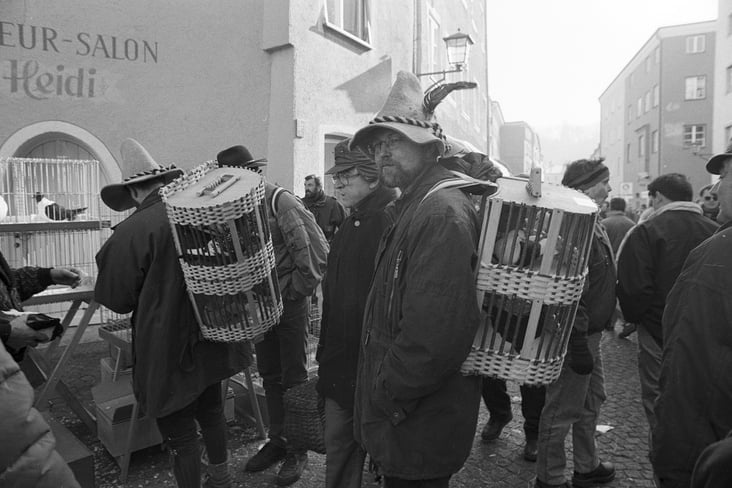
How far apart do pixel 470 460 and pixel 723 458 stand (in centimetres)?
312

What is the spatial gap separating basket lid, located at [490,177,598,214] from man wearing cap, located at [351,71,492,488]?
16cm

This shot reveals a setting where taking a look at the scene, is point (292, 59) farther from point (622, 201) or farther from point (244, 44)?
point (622, 201)

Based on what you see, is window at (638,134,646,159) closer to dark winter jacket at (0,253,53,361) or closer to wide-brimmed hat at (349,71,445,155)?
wide-brimmed hat at (349,71,445,155)

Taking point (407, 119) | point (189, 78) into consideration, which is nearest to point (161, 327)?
point (407, 119)

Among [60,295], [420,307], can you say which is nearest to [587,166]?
[420,307]

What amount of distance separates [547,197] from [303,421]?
7.39 ft

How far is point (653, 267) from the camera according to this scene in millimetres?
3594

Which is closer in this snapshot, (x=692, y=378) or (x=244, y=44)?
(x=692, y=378)

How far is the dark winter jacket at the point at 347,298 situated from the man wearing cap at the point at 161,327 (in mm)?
634

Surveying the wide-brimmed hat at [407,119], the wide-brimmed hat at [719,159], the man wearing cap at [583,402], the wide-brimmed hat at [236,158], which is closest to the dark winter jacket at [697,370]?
the wide-brimmed hat at [719,159]

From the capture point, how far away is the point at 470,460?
379 cm

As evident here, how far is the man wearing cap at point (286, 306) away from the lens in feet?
11.6

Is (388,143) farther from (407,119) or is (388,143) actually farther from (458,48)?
(458,48)

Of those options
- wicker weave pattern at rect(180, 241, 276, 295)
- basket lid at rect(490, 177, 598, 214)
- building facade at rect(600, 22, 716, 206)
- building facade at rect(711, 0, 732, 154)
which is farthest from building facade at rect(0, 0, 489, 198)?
building facade at rect(600, 22, 716, 206)
